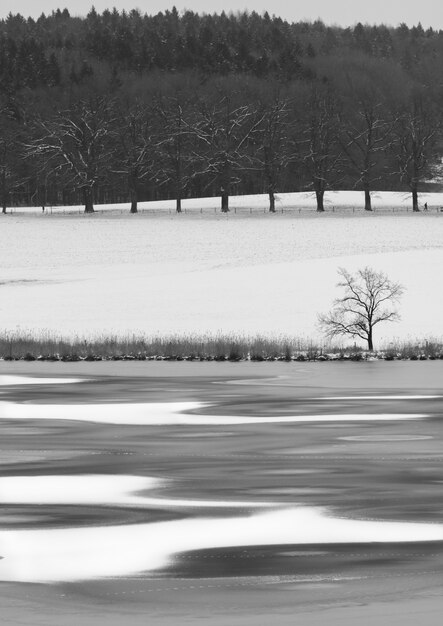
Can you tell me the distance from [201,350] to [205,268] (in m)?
28.3

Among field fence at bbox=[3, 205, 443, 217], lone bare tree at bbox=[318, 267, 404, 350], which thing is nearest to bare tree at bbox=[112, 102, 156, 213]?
field fence at bbox=[3, 205, 443, 217]

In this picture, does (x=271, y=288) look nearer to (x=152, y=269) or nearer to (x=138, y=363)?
(x=152, y=269)

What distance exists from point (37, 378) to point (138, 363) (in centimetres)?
484

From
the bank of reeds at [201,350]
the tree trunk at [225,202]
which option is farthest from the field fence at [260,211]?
the bank of reeds at [201,350]

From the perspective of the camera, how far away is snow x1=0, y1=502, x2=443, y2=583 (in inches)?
494

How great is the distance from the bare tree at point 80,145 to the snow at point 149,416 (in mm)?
76698

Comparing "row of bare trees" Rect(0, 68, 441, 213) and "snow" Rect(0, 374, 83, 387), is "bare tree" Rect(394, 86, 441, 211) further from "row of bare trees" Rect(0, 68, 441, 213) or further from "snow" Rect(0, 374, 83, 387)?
"snow" Rect(0, 374, 83, 387)

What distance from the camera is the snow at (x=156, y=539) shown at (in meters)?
12.5

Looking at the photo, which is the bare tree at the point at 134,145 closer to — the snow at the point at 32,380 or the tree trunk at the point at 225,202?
the tree trunk at the point at 225,202

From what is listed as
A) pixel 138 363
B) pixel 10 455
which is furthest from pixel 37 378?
pixel 10 455

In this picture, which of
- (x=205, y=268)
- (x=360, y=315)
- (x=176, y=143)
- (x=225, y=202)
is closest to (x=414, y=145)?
(x=225, y=202)

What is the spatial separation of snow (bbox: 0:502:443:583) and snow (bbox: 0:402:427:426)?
8566 mm

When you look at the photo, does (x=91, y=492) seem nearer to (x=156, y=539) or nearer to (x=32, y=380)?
(x=156, y=539)

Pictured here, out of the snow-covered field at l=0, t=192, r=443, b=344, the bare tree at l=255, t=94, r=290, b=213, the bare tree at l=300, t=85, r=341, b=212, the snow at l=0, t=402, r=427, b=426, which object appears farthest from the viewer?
the bare tree at l=255, t=94, r=290, b=213
